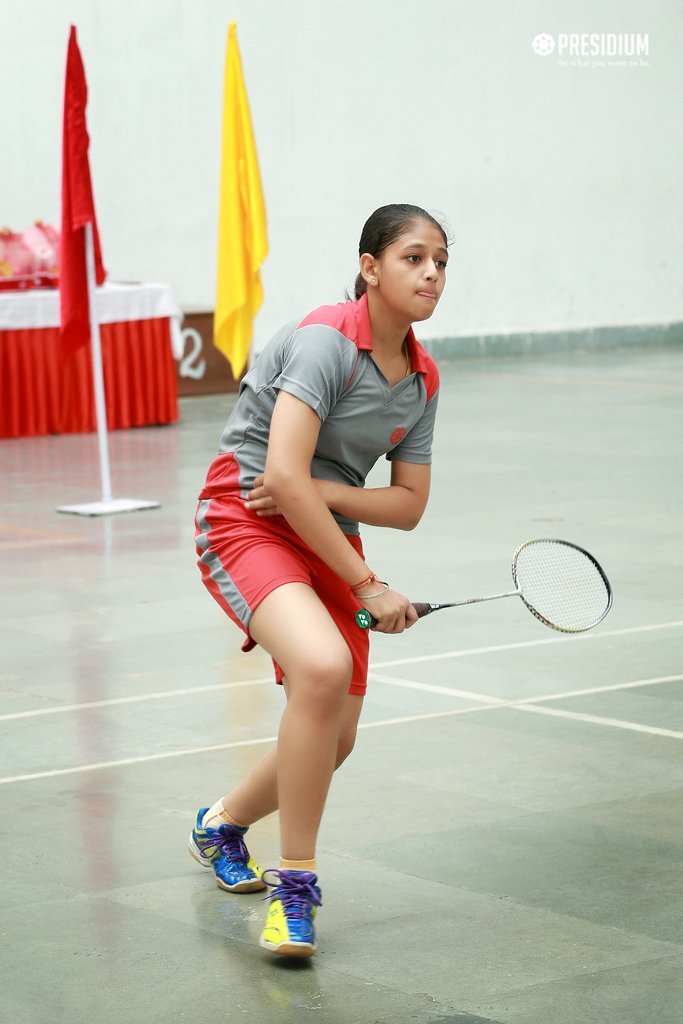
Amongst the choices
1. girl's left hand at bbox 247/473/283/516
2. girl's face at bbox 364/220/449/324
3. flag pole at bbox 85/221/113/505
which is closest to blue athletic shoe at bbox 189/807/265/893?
girl's left hand at bbox 247/473/283/516

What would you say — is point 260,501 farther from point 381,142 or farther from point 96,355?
point 381,142

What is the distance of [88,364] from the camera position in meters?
15.1

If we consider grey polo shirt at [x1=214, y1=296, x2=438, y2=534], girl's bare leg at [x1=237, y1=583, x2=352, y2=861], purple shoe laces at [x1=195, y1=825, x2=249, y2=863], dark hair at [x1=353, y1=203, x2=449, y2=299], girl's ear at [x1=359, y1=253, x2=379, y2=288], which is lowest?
purple shoe laces at [x1=195, y1=825, x2=249, y2=863]

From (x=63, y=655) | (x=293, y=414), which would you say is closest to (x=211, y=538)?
(x=293, y=414)

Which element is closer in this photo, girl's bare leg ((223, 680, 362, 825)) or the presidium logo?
girl's bare leg ((223, 680, 362, 825))

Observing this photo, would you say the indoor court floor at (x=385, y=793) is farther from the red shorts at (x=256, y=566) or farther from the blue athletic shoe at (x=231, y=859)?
the red shorts at (x=256, y=566)

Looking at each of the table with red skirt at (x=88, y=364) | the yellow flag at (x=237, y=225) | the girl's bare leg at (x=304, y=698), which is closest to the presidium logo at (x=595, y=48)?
the table with red skirt at (x=88, y=364)

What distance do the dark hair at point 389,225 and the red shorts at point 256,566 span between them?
0.61 m

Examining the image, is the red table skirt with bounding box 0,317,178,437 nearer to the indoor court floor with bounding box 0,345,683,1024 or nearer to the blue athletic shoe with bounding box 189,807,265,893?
the indoor court floor with bounding box 0,345,683,1024

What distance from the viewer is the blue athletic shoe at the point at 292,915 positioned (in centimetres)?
382

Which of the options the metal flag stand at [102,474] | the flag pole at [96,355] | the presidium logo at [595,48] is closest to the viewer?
the metal flag stand at [102,474]

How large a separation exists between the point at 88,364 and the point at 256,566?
11365 mm

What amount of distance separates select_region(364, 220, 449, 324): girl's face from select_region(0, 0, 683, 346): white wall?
1466 cm

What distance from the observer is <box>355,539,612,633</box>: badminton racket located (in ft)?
14.4
